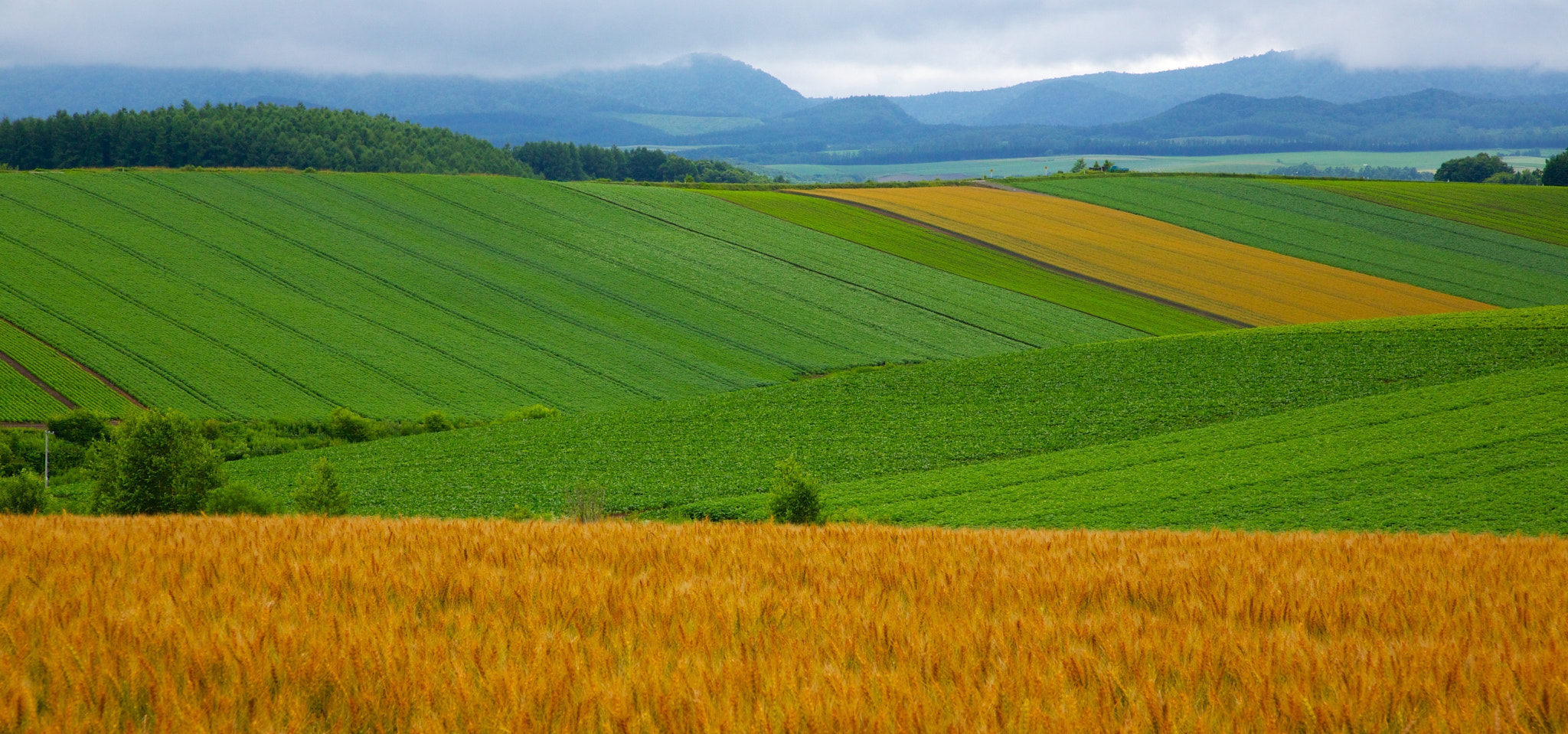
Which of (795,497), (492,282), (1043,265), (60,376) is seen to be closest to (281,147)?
(492,282)

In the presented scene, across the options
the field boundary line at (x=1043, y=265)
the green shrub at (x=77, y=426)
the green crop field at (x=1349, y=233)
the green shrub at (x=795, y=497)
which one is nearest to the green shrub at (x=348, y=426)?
the green shrub at (x=77, y=426)

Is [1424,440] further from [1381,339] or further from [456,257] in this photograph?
[456,257]

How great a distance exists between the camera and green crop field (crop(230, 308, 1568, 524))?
34156 mm

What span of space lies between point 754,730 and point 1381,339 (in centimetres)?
5002

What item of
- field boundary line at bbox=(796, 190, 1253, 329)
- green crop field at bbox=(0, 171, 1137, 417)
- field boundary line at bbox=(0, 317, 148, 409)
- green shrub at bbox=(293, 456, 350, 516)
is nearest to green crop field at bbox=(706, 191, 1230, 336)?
field boundary line at bbox=(796, 190, 1253, 329)

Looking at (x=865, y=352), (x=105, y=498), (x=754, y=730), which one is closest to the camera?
(x=754, y=730)

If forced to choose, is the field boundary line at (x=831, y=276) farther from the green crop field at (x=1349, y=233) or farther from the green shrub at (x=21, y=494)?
the green shrub at (x=21, y=494)

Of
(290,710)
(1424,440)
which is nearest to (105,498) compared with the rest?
(290,710)

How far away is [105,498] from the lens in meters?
24.0

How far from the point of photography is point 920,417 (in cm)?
4081

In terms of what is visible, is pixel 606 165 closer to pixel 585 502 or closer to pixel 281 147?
pixel 281 147

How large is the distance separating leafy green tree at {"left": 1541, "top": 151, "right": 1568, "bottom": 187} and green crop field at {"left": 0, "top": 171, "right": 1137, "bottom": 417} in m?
104

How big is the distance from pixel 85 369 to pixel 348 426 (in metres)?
14.3

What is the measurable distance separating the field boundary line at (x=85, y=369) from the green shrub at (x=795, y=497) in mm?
34911
